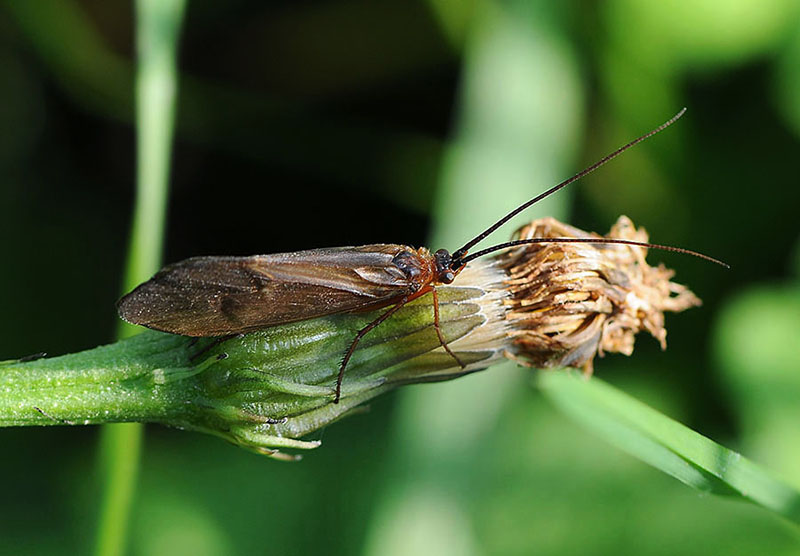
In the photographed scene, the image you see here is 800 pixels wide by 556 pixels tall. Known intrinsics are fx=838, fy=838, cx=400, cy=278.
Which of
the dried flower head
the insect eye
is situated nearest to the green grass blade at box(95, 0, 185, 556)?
the insect eye

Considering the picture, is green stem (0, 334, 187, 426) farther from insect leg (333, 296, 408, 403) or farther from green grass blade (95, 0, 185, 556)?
green grass blade (95, 0, 185, 556)

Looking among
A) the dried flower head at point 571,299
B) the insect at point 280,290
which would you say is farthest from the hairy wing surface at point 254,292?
the dried flower head at point 571,299

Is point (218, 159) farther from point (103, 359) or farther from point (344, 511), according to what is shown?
point (103, 359)

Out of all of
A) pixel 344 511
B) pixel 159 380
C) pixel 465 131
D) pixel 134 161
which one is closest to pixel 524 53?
pixel 465 131

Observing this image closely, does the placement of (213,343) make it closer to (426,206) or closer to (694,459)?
(694,459)

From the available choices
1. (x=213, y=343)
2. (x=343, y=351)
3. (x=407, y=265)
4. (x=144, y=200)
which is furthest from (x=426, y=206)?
(x=213, y=343)

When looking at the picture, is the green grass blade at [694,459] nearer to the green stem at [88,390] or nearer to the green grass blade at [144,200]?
the green stem at [88,390]
